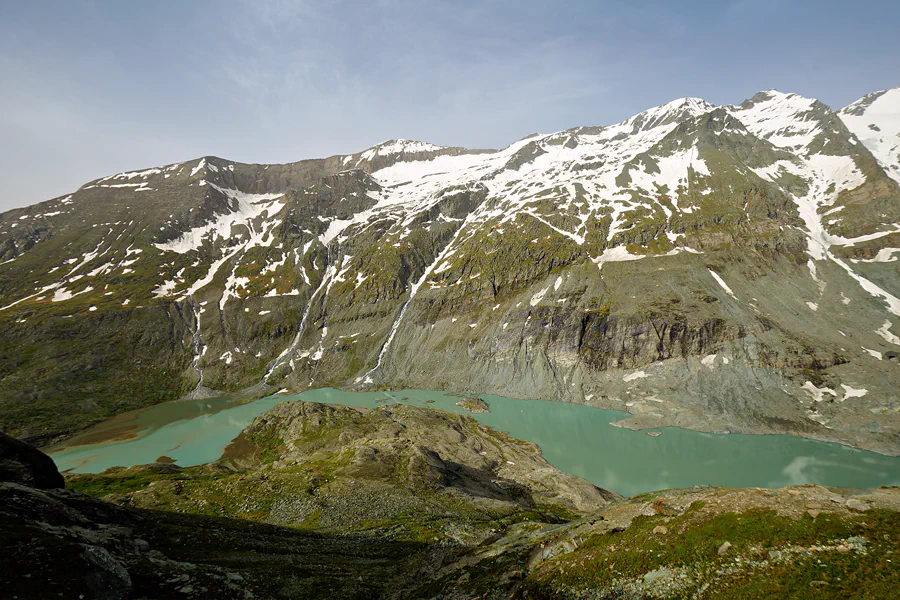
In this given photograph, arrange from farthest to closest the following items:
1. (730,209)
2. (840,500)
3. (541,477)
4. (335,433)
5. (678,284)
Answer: (730,209)
(678,284)
(335,433)
(541,477)
(840,500)

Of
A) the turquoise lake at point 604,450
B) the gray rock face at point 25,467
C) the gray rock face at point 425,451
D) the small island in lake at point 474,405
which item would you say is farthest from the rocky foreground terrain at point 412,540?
the small island in lake at point 474,405

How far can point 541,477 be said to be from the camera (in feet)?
175

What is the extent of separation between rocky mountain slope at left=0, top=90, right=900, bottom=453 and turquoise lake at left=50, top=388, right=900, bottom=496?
5.57m

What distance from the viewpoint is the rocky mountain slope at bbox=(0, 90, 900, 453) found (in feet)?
271

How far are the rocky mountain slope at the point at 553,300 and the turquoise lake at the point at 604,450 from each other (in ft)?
18.3

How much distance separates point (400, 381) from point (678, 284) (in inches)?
3554

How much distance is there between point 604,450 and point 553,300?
5770 centimetres

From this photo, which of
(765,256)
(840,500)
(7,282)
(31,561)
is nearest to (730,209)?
(765,256)

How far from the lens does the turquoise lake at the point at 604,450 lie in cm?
5591

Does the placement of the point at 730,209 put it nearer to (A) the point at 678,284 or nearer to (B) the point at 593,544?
(A) the point at 678,284

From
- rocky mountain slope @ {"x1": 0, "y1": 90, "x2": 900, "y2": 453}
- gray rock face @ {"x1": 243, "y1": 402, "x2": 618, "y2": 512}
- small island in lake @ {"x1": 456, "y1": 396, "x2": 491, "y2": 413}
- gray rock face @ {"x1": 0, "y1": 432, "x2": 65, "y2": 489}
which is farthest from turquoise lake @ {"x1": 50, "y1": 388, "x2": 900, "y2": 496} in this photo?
gray rock face @ {"x1": 0, "y1": 432, "x2": 65, "y2": 489}

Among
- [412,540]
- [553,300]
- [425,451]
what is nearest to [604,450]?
[425,451]

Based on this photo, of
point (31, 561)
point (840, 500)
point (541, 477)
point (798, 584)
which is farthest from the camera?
point (541, 477)

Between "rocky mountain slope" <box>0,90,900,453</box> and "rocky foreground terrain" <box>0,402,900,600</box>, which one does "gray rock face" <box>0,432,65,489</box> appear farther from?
"rocky mountain slope" <box>0,90,900,453</box>
